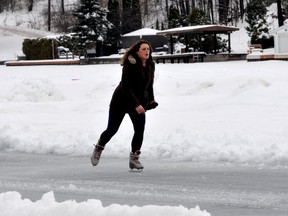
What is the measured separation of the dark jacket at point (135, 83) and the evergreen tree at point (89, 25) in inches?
2166

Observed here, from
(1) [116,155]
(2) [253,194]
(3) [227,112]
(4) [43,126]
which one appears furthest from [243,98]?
(2) [253,194]

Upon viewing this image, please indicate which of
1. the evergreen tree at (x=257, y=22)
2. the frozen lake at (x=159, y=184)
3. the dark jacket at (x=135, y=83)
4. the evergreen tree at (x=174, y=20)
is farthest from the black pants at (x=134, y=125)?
the evergreen tree at (x=174, y=20)

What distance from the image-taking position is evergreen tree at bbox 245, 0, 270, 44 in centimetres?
5906

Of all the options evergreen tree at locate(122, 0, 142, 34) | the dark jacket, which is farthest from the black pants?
evergreen tree at locate(122, 0, 142, 34)

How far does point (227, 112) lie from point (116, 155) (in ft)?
15.5

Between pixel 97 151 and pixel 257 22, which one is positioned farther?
pixel 257 22

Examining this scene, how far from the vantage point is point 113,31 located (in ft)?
229

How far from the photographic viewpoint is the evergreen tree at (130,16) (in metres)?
75.6

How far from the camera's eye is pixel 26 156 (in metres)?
10.6

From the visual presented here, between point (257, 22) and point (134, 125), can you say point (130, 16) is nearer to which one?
point (257, 22)

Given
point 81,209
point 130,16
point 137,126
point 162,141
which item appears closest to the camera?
point 81,209

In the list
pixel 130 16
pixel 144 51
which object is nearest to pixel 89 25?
pixel 130 16

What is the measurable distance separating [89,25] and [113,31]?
595 cm

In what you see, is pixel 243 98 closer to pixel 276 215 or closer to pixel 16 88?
pixel 16 88
